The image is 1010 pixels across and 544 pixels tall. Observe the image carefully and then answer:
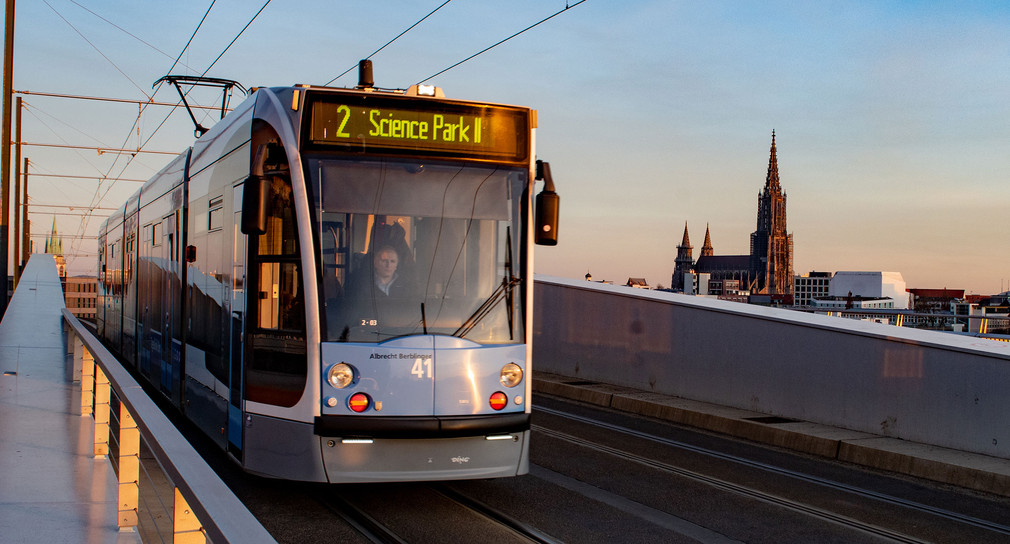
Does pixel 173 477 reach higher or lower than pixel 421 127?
lower

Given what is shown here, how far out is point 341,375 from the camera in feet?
22.0

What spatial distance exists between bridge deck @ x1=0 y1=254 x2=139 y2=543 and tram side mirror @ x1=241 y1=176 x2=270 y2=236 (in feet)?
6.16

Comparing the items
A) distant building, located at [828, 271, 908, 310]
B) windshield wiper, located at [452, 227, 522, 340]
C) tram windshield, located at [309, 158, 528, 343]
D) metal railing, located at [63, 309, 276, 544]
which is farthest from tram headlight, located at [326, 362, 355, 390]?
distant building, located at [828, 271, 908, 310]

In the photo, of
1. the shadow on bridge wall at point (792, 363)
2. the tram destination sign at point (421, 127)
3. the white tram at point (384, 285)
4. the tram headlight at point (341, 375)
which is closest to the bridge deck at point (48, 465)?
the white tram at point (384, 285)

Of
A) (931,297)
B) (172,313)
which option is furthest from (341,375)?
(931,297)

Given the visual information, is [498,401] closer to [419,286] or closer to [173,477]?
[419,286]

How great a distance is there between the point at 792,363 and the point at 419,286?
6322 millimetres

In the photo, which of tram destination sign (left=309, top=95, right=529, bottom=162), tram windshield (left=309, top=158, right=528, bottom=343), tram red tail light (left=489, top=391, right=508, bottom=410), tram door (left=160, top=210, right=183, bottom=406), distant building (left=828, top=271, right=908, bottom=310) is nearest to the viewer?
tram windshield (left=309, top=158, right=528, bottom=343)

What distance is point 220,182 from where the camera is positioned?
8875 mm

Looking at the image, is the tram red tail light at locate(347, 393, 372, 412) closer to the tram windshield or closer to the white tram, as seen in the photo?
the white tram

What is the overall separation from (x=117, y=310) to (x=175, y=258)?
9.18 m

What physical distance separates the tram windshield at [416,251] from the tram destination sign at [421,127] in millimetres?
141

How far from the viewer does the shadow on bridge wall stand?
9.60 meters

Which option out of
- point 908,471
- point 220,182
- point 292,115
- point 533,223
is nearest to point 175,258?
point 220,182
